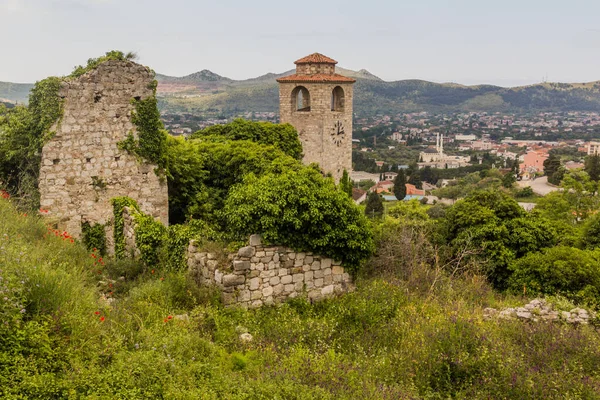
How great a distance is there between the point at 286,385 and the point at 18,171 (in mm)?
8073

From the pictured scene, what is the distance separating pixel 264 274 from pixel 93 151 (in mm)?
4429

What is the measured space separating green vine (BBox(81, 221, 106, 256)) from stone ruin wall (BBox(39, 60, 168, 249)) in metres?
0.09

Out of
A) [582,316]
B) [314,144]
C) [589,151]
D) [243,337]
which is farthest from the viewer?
[589,151]

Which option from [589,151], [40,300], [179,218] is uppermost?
[40,300]

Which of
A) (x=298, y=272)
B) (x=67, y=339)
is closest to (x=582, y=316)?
(x=298, y=272)

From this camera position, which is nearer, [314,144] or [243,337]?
[243,337]

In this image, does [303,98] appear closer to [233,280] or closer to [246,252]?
[246,252]

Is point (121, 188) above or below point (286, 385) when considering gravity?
above

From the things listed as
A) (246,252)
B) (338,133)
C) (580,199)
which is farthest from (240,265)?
(580,199)

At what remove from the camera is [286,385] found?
504 cm

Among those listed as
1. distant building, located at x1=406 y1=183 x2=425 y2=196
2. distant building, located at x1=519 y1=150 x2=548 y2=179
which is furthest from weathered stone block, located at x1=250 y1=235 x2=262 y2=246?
distant building, located at x1=519 y1=150 x2=548 y2=179

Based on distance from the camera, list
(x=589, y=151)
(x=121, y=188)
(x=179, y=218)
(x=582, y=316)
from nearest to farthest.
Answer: (x=582, y=316) < (x=121, y=188) < (x=179, y=218) < (x=589, y=151)

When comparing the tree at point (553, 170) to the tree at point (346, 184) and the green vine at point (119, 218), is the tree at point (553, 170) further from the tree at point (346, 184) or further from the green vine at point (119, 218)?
the green vine at point (119, 218)

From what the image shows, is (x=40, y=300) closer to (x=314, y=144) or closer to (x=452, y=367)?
(x=452, y=367)
